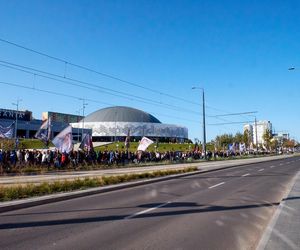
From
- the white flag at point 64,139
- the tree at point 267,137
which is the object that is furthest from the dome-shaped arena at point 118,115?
the white flag at point 64,139

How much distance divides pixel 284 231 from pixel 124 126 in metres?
160

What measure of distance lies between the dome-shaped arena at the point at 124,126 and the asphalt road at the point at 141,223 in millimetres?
147892

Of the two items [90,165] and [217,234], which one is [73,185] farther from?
[90,165]

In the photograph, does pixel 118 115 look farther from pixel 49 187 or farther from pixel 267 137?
pixel 49 187

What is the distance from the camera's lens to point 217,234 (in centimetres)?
A: 888

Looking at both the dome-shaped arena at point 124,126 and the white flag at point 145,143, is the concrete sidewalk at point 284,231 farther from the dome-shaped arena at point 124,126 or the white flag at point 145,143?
the dome-shaped arena at point 124,126

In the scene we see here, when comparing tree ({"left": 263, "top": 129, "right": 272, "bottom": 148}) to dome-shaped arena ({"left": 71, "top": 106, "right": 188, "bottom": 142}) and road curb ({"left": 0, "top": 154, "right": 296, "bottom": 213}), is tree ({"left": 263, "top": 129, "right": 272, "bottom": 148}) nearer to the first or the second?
dome-shaped arena ({"left": 71, "top": 106, "right": 188, "bottom": 142})

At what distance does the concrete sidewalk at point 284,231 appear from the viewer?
279 inches

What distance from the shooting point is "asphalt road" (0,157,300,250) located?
798cm

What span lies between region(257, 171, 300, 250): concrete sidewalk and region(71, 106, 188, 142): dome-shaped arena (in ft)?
498

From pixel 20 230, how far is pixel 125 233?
2376mm

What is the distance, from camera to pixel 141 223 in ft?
33.3

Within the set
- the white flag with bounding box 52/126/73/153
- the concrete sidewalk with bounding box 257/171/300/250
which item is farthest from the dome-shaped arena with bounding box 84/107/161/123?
the concrete sidewalk with bounding box 257/171/300/250

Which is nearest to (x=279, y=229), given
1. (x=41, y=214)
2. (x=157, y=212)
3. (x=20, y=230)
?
(x=157, y=212)
